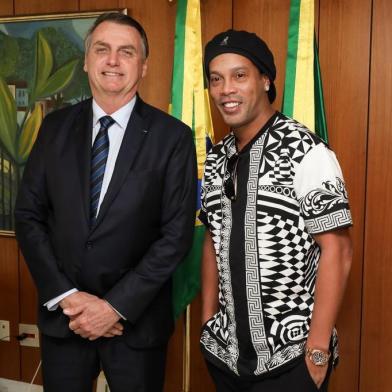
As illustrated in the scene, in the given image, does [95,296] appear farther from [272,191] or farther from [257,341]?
[272,191]

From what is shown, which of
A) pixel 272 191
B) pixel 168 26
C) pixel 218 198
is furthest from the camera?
pixel 168 26

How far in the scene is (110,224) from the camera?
1542mm

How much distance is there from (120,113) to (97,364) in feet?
2.73

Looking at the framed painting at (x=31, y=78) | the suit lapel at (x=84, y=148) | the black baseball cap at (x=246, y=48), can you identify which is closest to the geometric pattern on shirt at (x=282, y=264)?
the black baseball cap at (x=246, y=48)

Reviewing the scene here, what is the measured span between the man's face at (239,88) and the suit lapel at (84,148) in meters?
0.46

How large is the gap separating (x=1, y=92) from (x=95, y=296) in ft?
5.13

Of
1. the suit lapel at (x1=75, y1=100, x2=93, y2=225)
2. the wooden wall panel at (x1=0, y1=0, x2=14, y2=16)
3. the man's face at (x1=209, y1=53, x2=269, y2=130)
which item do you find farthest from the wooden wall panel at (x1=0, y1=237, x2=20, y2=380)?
the man's face at (x1=209, y1=53, x2=269, y2=130)

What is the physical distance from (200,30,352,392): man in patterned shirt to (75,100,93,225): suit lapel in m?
0.42

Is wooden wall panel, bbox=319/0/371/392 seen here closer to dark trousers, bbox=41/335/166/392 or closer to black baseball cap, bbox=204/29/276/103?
black baseball cap, bbox=204/29/276/103

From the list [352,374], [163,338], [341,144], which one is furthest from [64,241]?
[352,374]

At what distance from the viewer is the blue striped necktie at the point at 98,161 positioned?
1588 mm

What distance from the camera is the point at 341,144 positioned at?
2195mm

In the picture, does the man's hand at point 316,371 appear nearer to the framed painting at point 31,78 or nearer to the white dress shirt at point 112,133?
the white dress shirt at point 112,133

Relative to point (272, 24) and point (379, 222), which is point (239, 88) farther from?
point (379, 222)
